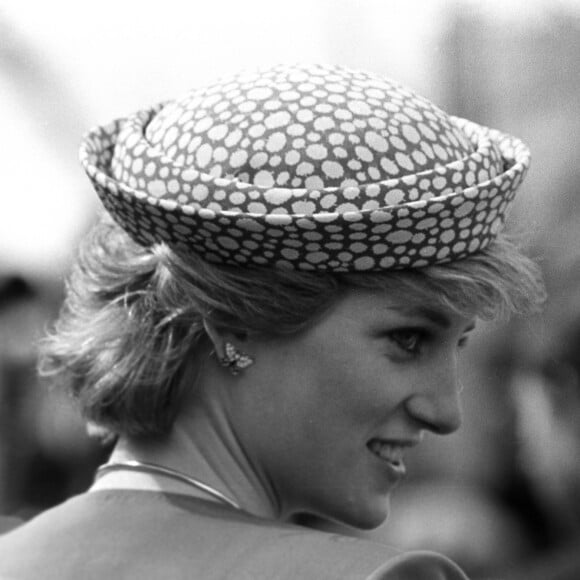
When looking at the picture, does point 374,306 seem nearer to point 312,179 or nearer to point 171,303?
point 312,179

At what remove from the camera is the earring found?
2.13 metres

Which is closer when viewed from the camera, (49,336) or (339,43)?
(49,336)

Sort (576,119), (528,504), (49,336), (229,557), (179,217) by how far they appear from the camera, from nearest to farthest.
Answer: (229,557), (179,217), (49,336), (528,504), (576,119)

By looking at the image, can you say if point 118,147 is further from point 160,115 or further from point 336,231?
point 336,231

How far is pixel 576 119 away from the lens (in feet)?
23.2

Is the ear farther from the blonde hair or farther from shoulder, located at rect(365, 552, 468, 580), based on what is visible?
shoulder, located at rect(365, 552, 468, 580)

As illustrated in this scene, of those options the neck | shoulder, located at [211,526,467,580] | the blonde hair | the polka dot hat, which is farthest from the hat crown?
shoulder, located at [211,526,467,580]

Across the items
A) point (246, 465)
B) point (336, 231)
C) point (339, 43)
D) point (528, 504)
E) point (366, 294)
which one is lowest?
point (528, 504)

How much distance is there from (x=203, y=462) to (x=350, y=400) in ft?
0.86

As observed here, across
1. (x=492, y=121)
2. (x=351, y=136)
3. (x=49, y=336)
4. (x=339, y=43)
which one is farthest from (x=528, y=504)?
(x=351, y=136)

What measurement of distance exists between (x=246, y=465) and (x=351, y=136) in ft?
1.83

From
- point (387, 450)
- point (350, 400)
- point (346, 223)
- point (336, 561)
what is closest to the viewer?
point (336, 561)

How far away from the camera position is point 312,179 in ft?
6.64

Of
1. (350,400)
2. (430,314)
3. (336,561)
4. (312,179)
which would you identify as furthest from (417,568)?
(312,179)
